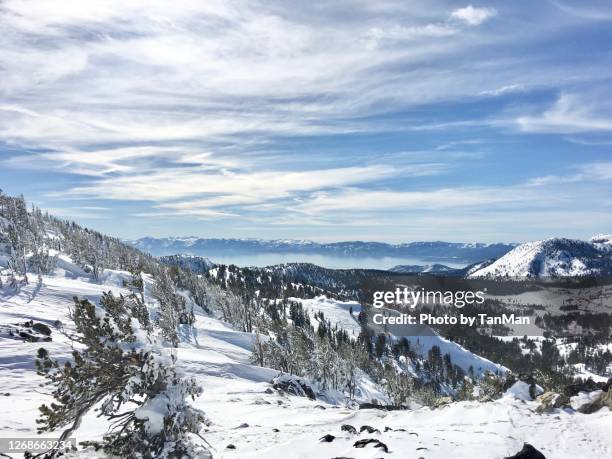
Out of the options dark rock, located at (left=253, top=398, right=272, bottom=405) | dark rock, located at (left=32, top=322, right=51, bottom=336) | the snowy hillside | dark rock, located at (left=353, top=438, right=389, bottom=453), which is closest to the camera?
the snowy hillside

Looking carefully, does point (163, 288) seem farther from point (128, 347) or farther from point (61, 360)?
point (128, 347)

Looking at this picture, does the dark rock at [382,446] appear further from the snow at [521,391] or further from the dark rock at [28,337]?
the dark rock at [28,337]

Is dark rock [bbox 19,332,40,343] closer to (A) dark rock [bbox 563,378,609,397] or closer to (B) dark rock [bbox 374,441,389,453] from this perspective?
(B) dark rock [bbox 374,441,389,453]

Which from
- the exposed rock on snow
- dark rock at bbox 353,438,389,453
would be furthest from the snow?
dark rock at bbox 353,438,389,453

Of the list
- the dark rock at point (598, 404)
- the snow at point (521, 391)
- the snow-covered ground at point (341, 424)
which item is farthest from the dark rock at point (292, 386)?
the dark rock at point (598, 404)

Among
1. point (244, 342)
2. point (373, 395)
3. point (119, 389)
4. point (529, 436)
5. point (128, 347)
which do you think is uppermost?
point (128, 347)

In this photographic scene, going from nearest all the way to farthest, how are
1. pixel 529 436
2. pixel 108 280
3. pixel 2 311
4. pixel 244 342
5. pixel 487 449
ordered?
1. pixel 487 449
2. pixel 529 436
3. pixel 2 311
4. pixel 244 342
5. pixel 108 280

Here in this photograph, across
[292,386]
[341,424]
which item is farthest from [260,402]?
[292,386]

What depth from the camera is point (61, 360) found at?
156 feet

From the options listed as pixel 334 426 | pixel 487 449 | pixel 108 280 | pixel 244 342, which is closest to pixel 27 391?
pixel 334 426

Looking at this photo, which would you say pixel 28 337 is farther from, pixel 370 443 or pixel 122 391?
pixel 370 443

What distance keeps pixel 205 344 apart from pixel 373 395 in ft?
165

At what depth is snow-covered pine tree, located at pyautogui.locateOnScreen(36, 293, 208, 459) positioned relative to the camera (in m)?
13.7

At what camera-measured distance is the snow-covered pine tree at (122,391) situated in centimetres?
1370
